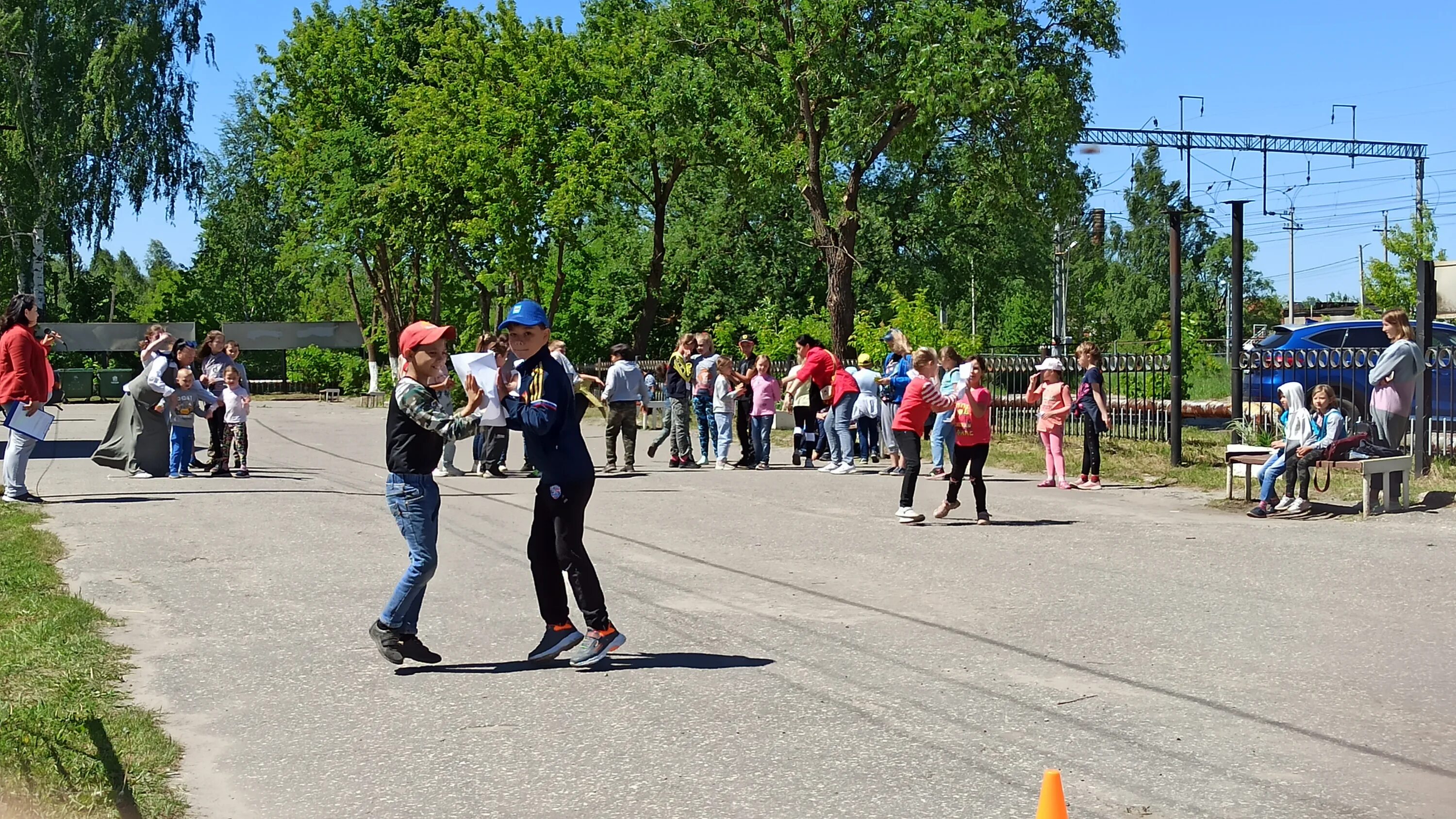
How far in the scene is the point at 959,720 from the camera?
6.17 metres

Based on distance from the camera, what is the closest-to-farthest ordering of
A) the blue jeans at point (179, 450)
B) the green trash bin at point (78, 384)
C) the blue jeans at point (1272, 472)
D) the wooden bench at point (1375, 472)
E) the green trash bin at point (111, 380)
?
the wooden bench at point (1375, 472) < the blue jeans at point (1272, 472) < the blue jeans at point (179, 450) < the green trash bin at point (78, 384) < the green trash bin at point (111, 380)

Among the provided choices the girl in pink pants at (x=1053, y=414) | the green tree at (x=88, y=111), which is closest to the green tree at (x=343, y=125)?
the green tree at (x=88, y=111)

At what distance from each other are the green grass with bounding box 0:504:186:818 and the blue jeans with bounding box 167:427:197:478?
29.6 ft

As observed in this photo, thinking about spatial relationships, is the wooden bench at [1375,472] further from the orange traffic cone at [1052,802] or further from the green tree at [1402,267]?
the green tree at [1402,267]

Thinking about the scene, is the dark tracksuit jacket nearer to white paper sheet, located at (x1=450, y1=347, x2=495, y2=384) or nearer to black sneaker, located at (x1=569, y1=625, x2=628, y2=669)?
black sneaker, located at (x1=569, y1=625, x2=628, y2=669)

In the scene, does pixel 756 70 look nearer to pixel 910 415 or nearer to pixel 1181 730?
pixel 910 415

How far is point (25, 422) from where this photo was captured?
13.7 m

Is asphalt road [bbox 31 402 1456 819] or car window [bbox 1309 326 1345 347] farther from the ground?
car window [bbox 1309 326 1345 347]

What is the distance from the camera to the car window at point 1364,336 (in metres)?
22.5

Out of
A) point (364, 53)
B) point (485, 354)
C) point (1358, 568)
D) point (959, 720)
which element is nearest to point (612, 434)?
point (1358, 568)

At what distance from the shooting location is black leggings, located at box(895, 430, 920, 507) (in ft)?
43.2

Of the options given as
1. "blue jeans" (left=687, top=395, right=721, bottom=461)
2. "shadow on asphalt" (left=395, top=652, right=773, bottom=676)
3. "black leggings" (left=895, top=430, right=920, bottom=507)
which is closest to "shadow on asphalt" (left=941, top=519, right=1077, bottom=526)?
"black leggings" (left=895, top=430, right=920, bottom=507)

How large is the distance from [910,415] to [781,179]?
17707 mm

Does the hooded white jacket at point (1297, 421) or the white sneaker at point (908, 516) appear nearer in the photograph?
the white sneaker at point (908, 516)
